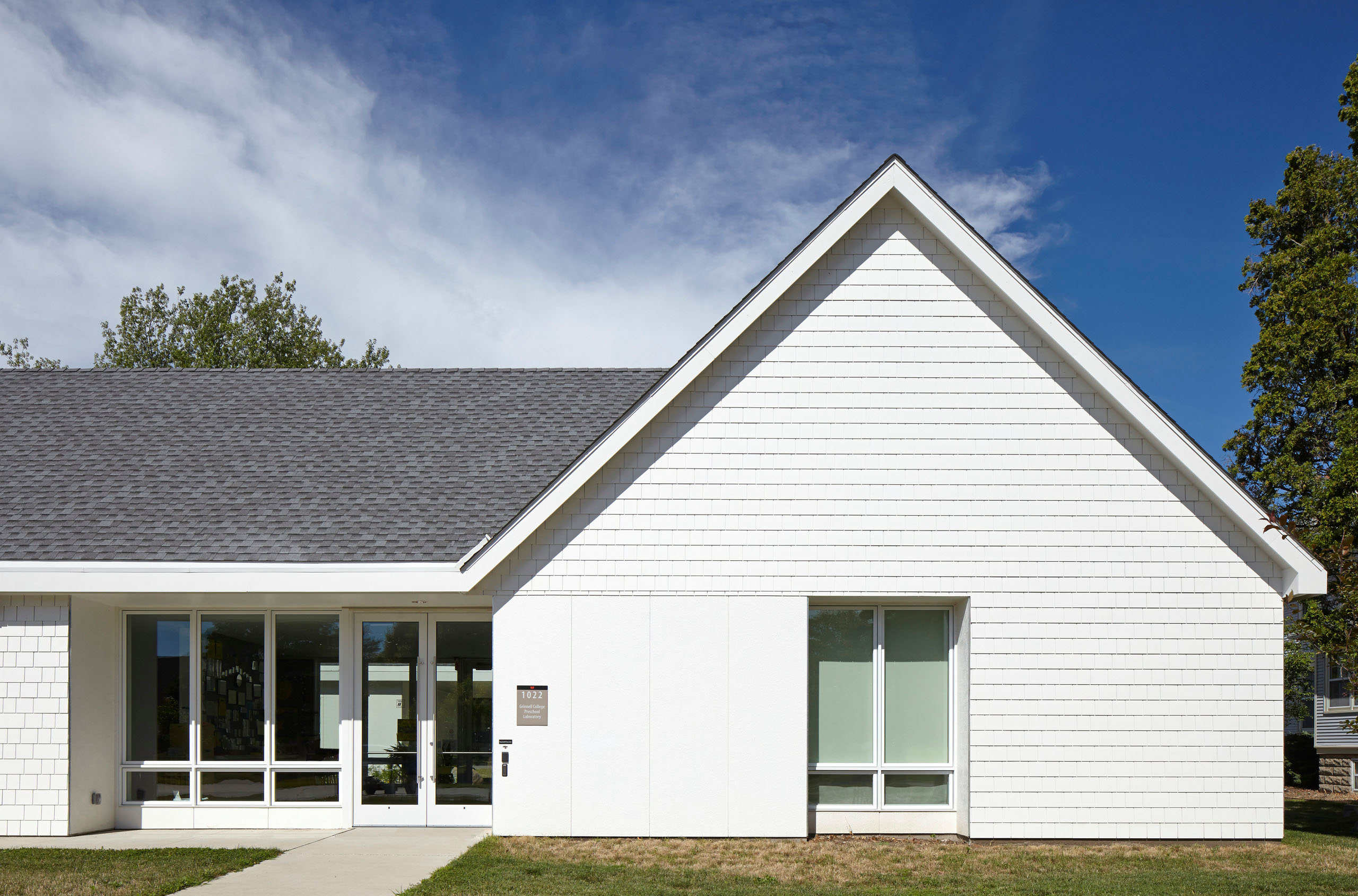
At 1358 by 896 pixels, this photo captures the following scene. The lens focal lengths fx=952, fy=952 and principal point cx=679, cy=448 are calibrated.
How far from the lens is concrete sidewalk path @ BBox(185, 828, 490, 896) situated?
8.08m

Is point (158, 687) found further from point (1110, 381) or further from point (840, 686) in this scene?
point (1110, 381)

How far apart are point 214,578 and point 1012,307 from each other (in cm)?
931

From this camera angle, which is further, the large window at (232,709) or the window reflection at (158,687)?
the window reflection at (158,687)

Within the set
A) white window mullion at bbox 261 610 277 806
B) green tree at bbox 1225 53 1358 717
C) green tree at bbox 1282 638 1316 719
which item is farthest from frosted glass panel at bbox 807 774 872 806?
green tree at bbox 1282 638 1316 719

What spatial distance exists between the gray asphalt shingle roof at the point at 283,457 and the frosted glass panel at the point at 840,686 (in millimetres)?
3692

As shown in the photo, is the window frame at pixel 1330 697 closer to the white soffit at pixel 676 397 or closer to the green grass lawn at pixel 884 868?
the green grass lawn at pixel 884 868

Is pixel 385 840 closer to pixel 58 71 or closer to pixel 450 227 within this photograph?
pixel 450 227

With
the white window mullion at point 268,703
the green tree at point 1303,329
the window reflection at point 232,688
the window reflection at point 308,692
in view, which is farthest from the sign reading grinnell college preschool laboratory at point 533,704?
the green tree at point 1303,329

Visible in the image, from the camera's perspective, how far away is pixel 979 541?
1035 centimetres

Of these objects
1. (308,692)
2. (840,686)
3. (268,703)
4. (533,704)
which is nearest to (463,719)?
(533,704)

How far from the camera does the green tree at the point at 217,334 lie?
36.1m

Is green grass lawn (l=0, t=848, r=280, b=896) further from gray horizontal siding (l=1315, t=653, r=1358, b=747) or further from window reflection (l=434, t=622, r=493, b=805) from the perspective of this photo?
gray horizontal siding (l=1315, t=653, r=1358, b=747)

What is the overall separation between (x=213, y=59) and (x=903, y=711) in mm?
17092

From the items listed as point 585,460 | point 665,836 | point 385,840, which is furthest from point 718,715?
point 385,840
